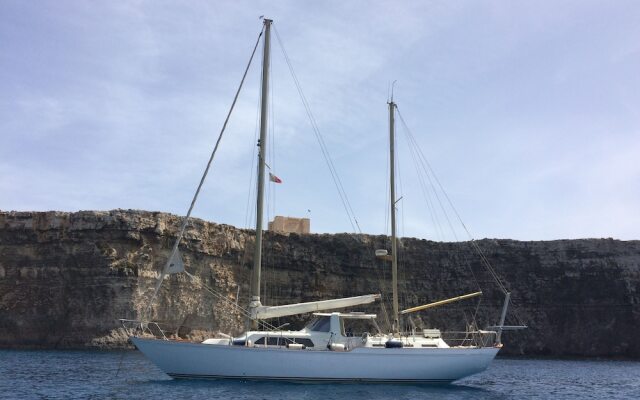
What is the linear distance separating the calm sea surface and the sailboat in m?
0.54

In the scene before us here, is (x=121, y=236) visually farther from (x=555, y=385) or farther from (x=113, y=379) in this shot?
(x=555, y=385)

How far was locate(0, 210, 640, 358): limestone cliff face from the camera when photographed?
53406 mm

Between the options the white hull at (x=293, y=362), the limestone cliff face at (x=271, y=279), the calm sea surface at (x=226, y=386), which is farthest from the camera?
the limestone cliff face at (x=271, y=279)

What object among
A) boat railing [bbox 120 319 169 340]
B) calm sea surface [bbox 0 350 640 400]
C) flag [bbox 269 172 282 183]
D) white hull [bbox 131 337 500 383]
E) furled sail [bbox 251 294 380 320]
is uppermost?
flag [bbox 269 172 282 183]

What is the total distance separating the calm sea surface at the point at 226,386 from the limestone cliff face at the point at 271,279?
14.3 m

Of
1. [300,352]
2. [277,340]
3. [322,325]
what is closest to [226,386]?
[277,340]

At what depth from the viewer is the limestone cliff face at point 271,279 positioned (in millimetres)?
53406

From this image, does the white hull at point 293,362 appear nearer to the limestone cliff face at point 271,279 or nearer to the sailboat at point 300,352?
the sailboat at point 300,352

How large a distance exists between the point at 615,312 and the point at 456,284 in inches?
625

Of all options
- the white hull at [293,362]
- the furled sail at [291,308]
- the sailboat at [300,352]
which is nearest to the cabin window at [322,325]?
the sailboat at [300,352]

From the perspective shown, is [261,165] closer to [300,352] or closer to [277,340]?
[277,340]

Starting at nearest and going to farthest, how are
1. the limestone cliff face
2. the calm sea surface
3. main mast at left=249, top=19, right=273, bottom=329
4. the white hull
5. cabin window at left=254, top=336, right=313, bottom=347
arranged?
1. the calm sea surface
2. the white hull
3. cabin window at left=254, top=336, right=313, bottom=347
4. main mast at left=249, top=19, right=273, bottom=329
5. the limestone cliff face

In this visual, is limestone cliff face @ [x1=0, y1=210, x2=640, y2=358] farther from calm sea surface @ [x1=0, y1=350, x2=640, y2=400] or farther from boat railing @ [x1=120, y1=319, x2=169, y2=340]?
calm sea surface @ [x1=0, y1=350, x2=640, y2=400]

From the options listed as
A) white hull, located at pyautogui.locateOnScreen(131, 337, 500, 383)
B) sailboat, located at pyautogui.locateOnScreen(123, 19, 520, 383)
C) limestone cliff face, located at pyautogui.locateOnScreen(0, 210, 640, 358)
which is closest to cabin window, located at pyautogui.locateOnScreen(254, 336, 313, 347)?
sailboat, located at pyautogui.locateOnScreen(123, 19, 520, 383)
